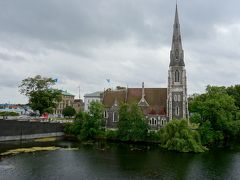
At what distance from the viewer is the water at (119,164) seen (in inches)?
1708

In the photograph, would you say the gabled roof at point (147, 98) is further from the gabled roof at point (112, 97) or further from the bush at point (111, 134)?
the bush at point (111, 134)

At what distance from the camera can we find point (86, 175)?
43.2 metres

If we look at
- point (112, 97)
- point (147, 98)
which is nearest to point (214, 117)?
point (147, 98)

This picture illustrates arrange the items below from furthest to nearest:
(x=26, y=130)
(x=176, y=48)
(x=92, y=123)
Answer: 1. (x=176, y=48)
2. (x=92, y=123)
3. (x=26, y=130)

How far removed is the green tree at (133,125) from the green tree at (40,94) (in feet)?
92.6

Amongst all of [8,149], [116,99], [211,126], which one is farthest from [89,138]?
[211,126]

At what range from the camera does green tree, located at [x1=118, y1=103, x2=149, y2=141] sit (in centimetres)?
7500

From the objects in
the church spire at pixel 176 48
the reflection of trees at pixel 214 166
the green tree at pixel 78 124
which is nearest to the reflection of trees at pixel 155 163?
the reflection of trees at pixel 214 166

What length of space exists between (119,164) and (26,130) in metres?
36.1

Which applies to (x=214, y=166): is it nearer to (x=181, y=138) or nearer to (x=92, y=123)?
(x=181, y=138)

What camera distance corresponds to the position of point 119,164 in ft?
165

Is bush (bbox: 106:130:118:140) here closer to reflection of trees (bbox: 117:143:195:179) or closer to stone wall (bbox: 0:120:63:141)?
reflection of trees (bbox: 117:143:195:179)

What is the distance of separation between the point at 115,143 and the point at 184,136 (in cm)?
1739

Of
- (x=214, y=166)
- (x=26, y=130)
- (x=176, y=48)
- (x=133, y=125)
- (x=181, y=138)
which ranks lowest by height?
(x=214, y=166)
